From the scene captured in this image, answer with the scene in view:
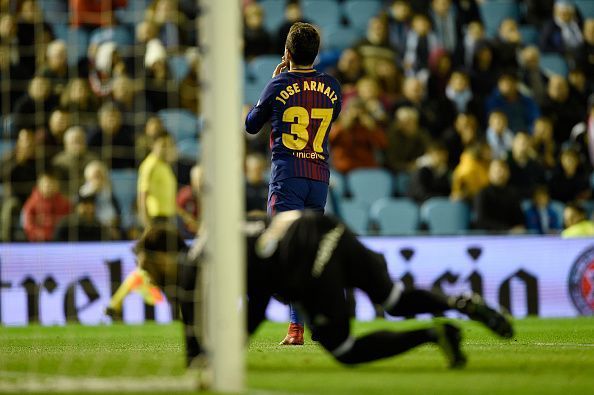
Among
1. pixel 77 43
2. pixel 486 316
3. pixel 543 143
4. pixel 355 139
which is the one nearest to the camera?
pixel 486 316

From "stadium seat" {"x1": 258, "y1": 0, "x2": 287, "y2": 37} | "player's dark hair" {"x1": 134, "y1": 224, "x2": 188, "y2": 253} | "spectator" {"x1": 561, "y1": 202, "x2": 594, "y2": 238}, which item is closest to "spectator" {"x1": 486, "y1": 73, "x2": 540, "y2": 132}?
"spectator" {"x1": 561, "y1": 202, "x2": 594, "y2": 238}

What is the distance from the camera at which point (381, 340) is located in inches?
244

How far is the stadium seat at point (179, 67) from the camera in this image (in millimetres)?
14922

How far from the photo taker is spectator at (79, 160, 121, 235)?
1292 cm

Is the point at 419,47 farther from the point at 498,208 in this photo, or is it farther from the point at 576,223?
the point at 576,223

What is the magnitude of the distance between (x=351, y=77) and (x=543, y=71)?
11.1 feet

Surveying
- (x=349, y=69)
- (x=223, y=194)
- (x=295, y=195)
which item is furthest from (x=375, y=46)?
(x=223, y=194)

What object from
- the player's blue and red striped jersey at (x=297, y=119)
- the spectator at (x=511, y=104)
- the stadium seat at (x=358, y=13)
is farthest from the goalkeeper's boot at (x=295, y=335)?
the stadium seat at (x=358, y=13)

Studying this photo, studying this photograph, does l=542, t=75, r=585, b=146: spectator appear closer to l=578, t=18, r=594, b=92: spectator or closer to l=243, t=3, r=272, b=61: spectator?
l=578, t=18, r=594, b=92: spectator

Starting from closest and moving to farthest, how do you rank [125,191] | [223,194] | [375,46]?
[223,194] < [125,191] < [375,46]

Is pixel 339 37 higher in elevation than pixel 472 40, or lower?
higher

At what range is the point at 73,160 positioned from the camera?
13.2 metres

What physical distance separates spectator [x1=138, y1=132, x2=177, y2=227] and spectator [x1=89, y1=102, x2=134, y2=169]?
0.45 metres

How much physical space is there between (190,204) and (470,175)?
3.77 metres
